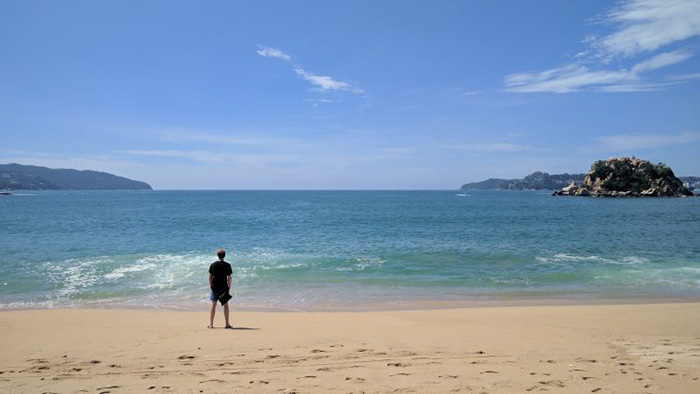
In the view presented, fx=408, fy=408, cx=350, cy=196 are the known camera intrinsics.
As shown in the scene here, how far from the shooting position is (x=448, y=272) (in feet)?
59.3

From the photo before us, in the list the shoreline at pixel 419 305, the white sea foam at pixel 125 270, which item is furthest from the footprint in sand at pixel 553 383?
the white sea foam at pixel 125 270

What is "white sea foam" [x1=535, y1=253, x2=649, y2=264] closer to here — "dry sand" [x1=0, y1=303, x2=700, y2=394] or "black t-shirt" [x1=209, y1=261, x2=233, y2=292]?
"dry sand" [x1=0, y1=303, x2=700, y2=394]

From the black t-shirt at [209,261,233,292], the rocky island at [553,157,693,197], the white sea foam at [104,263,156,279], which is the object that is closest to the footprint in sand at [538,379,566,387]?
the black t-shirt at [209,261,233,292]

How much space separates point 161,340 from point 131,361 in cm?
135

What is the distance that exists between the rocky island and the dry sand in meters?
126

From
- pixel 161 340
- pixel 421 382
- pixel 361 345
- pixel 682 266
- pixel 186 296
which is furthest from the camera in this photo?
pixel 682 266

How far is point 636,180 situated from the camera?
11681cm

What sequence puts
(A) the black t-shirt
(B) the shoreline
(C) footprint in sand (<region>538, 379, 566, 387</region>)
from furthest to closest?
(B) the shoreline
(A) the black t-shirt
(C) footprint in sand (<region>538, 379, 566, 387</region>)

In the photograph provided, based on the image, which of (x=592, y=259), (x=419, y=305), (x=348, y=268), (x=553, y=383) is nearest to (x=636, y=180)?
(x=592, y=259)

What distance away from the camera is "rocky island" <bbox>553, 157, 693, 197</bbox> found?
114125 mm

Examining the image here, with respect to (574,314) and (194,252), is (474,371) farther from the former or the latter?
(194,252)

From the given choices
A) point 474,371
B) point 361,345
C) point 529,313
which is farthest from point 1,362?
point 529,313

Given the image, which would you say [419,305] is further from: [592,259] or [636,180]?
[636,180]

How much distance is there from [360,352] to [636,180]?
137m
